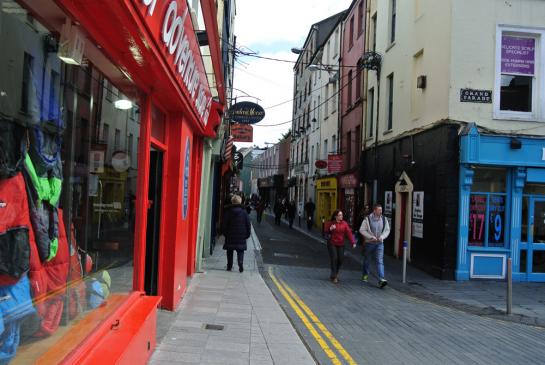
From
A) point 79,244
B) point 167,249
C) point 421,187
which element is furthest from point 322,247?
point 79,244

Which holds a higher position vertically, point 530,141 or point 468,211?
point 530,141

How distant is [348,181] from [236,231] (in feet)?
43.6

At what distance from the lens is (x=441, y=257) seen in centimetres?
1296

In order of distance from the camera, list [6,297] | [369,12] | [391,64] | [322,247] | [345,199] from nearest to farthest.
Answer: [6,297], [391,64], [322,247], [369,12], [345,199]

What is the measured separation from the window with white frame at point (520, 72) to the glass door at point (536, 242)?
225 centimetres

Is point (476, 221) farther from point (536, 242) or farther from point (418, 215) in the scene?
→ point (418, 215)

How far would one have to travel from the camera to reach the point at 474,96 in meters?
12.9

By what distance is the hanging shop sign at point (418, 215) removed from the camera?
47.5 ft

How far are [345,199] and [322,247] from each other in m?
6.43

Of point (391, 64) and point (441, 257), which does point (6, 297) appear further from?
point (391, 64)

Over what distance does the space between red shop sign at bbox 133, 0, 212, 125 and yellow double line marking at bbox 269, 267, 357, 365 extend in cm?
333

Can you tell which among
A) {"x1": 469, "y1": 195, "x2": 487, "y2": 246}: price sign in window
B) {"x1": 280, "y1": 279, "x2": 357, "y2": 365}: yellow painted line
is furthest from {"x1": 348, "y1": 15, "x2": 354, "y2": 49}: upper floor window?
{"x1": 280, "y1": 279, "x2": 357, "y2": 365}: yellow painted line

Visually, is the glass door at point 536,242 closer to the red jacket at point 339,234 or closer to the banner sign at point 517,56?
the banner sign at point 517,56

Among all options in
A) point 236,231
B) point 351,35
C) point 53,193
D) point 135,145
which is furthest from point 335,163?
point 53,193
